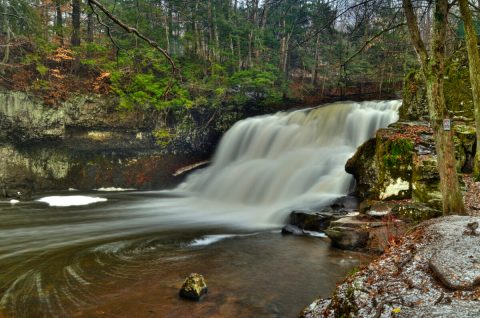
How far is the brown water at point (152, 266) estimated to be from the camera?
4.34m

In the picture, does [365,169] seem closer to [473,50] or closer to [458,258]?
[473,50]

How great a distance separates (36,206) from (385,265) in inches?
447

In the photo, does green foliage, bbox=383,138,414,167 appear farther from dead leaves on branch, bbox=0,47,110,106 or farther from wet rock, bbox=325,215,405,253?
dead leaves on branch, bbox=0,47,110,106

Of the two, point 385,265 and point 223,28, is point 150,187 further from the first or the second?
point 385,265

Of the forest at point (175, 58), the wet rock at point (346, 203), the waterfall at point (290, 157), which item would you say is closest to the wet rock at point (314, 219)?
the wet rock at point (346, 203)

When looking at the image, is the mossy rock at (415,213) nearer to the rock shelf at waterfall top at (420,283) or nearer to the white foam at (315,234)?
the white foam at (315,234)

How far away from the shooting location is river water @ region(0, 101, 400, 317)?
4.54m

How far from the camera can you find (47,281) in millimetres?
5098

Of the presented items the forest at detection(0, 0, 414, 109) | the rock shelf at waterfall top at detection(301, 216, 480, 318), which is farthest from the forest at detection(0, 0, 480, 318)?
the forest at detection(0, 0, 414, 109)

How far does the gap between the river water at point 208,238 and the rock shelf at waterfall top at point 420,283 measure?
136 centimetres

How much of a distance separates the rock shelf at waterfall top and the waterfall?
592cm

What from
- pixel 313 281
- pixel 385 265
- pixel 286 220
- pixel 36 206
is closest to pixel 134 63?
pixel 36 206

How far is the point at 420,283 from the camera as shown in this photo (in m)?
2.98

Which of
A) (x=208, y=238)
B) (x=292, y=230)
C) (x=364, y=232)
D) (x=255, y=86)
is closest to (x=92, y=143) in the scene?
(x=255, y=86)
